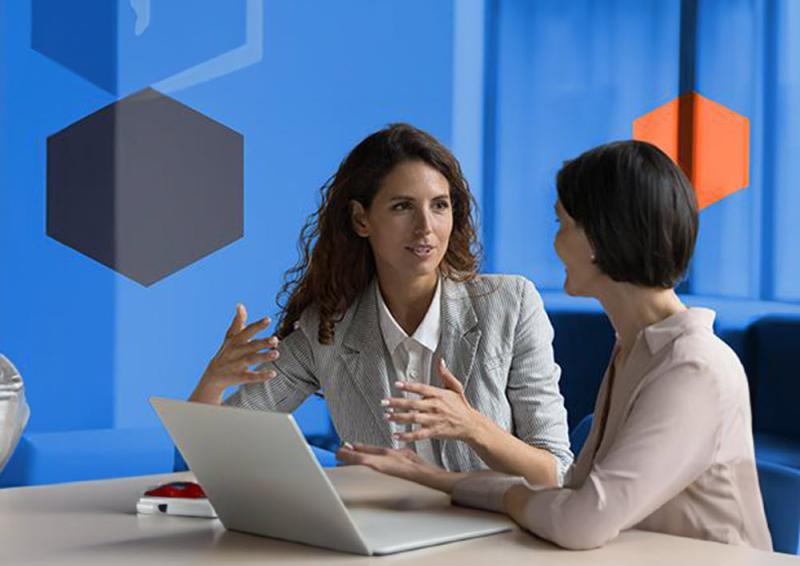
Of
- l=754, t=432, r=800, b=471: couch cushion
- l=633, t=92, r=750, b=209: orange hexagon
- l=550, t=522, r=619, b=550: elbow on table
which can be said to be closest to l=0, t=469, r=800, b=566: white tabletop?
l=550, t=522, r=619, b=550: elbow on table

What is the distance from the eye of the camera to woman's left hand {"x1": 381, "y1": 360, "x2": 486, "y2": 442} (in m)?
1.63

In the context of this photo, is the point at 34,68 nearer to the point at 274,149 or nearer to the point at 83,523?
the point at 274,149

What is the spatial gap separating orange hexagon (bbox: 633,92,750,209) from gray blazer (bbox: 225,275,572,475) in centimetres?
238

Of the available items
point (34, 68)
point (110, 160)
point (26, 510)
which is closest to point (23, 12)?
point (34, 68)

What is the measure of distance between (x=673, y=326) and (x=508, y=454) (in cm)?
53

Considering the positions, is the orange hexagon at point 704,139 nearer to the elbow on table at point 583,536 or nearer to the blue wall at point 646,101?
the blue wall at point 646,101

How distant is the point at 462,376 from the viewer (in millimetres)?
2275

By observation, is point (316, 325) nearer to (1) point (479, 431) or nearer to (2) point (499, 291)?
(2) point (499, 291)

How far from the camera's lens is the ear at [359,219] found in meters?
2.43

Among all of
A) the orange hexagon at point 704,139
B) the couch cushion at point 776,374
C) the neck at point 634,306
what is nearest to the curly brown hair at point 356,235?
the neck at point 634,306

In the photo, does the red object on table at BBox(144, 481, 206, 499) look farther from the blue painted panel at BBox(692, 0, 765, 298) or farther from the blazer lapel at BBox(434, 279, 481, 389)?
the blue painted panel at BBox(692, 0, 765, 298)

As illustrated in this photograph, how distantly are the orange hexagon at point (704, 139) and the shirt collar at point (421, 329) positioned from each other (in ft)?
8.02

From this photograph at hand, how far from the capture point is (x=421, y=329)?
7.53 feet

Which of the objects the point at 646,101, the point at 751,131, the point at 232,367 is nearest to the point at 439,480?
the point at 232,367
